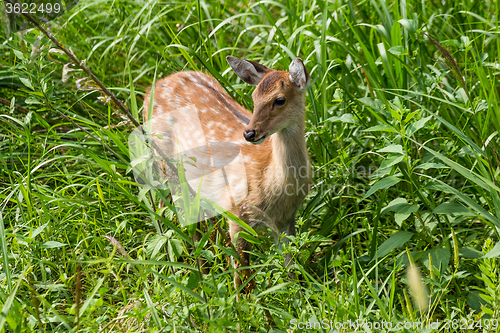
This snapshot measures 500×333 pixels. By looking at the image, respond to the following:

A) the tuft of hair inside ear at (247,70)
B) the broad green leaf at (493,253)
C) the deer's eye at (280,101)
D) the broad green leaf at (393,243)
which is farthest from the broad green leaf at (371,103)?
the broad green leaf at (493,253)

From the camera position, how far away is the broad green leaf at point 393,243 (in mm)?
2441

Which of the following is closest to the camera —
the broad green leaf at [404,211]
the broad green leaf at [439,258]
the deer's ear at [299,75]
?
the broad green leaf at [439,258]

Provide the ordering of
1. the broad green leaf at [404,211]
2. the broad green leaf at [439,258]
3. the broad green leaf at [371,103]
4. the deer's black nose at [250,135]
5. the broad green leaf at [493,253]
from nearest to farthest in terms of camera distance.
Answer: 1. the broad green leaf at [493,253]
2. the broad green leaf at [439,258]
3. the broad green leaf at [404,211]
4. the deer's black nose at [250,135]
5. the broad green leaf at [371,103]

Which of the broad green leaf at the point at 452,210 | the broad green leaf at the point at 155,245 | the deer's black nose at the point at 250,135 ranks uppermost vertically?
the deer's black nose at the point at 250,135

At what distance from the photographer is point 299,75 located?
290 centimetres

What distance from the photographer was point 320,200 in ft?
10.5

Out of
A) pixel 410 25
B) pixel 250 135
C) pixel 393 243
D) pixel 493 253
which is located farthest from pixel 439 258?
pixel 410 25

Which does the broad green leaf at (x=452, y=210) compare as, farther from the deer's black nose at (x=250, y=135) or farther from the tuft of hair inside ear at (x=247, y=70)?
the tuft of hair inside ear at (x=247, y=70)

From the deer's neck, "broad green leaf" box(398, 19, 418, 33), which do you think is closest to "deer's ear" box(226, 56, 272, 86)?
the deer's neck

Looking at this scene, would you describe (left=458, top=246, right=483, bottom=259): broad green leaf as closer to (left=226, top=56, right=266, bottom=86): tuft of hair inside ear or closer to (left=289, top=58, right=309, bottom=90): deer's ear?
(left=289, top=58, right=309, bottom=90): deer's ear

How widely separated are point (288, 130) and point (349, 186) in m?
0.59

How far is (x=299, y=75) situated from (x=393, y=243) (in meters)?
1.17

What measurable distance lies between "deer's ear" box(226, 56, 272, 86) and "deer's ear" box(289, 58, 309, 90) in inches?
12.1

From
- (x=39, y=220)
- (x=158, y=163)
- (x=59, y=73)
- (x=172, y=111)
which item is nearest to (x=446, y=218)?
(x=158, y=163)
